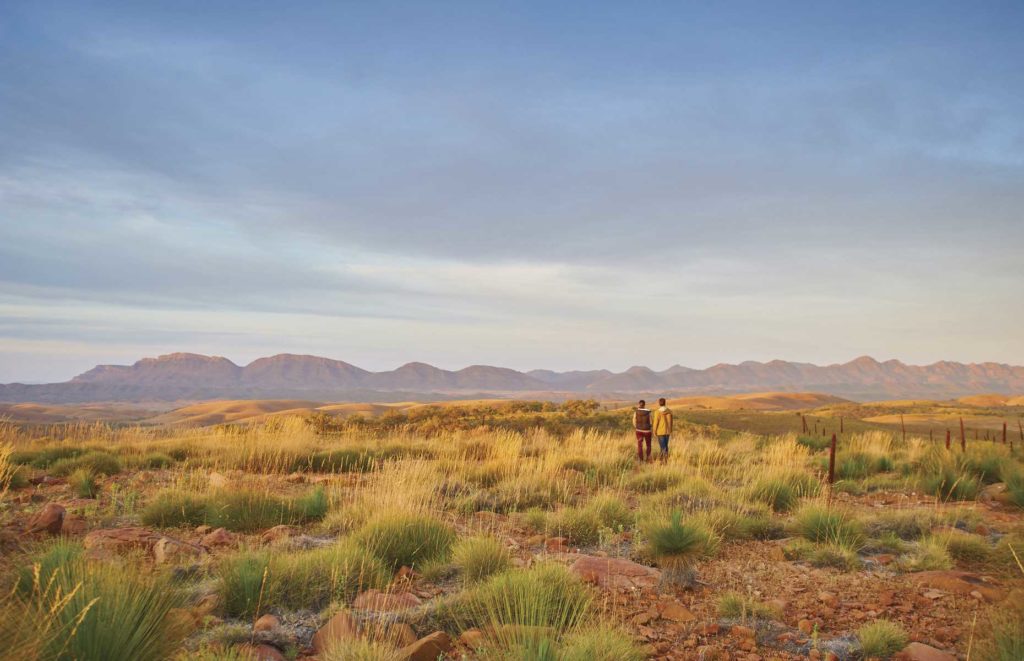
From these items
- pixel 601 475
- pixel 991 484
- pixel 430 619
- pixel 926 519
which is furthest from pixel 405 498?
pixel 991 484

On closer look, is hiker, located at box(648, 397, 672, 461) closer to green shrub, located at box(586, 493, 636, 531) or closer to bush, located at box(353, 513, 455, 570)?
green shrub, located at box(586, 493, 636, 531)

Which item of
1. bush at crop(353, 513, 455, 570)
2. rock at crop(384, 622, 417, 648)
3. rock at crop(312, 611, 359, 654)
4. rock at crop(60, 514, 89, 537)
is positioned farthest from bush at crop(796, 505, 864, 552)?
rock at crop(60, 514, 89, 537)

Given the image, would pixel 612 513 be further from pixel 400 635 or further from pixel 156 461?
pixel 156 461

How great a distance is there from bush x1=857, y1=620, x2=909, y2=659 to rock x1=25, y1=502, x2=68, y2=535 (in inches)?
320

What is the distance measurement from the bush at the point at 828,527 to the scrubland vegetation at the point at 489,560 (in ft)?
0.09

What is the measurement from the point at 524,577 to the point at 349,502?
16.4ft

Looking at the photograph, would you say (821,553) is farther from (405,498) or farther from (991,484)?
(991,484)

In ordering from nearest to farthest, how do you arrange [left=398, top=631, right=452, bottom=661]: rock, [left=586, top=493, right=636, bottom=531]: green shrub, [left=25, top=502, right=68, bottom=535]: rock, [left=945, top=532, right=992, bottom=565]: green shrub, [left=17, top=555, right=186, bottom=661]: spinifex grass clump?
[left=17, top=555, right=186, bottom=661]: spinifex grass clump, [left=398, top=631, right=452, bottom=661]: rock, [left=25, top=502, right=68, bottom=535]: rock, [left=945, top=532, right=992, bottom=565]: green shrub, [left=586, top=493, right=636, bottom=531]: green shrub

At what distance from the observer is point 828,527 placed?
8148mm

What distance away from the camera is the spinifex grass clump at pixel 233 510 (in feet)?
26.6

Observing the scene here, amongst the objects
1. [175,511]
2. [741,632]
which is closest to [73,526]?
[175,511]

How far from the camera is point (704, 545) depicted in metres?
7.01

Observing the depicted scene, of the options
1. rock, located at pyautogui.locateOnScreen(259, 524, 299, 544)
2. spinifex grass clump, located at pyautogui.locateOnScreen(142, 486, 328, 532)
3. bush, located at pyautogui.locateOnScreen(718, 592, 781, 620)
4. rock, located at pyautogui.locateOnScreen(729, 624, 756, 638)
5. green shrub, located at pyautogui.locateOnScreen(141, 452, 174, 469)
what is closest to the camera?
rock, located at pyautogui.locateOnScreen(729, 624, 756, 638)

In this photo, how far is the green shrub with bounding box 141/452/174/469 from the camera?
13.7m
